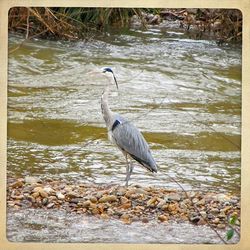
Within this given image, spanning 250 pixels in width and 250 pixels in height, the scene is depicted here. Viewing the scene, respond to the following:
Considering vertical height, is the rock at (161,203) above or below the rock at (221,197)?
below

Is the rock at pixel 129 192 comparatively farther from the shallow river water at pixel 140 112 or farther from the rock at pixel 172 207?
the rock at pixel 172 207

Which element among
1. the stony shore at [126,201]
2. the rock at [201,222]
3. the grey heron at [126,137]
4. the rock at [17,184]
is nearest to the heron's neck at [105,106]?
the grey heron at [126,137]

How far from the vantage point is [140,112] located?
254cm

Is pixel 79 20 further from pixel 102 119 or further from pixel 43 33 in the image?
pixel 102 119

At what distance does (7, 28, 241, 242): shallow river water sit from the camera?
2.51 m

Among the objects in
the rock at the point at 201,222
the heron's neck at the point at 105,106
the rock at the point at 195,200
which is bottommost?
the rock at the point at 201,222

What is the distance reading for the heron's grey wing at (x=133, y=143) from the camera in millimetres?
2523

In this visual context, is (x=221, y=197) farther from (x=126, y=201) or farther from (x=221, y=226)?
(x=126, y=201)

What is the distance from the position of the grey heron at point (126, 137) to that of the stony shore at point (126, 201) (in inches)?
2.9

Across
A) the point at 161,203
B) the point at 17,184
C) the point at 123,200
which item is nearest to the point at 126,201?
the point at 123,200

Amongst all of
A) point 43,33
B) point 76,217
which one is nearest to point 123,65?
point 43,33

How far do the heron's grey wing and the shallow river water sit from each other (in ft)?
0.07

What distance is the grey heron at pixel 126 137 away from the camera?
2.52 metres

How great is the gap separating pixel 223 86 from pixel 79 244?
0.71 metres
